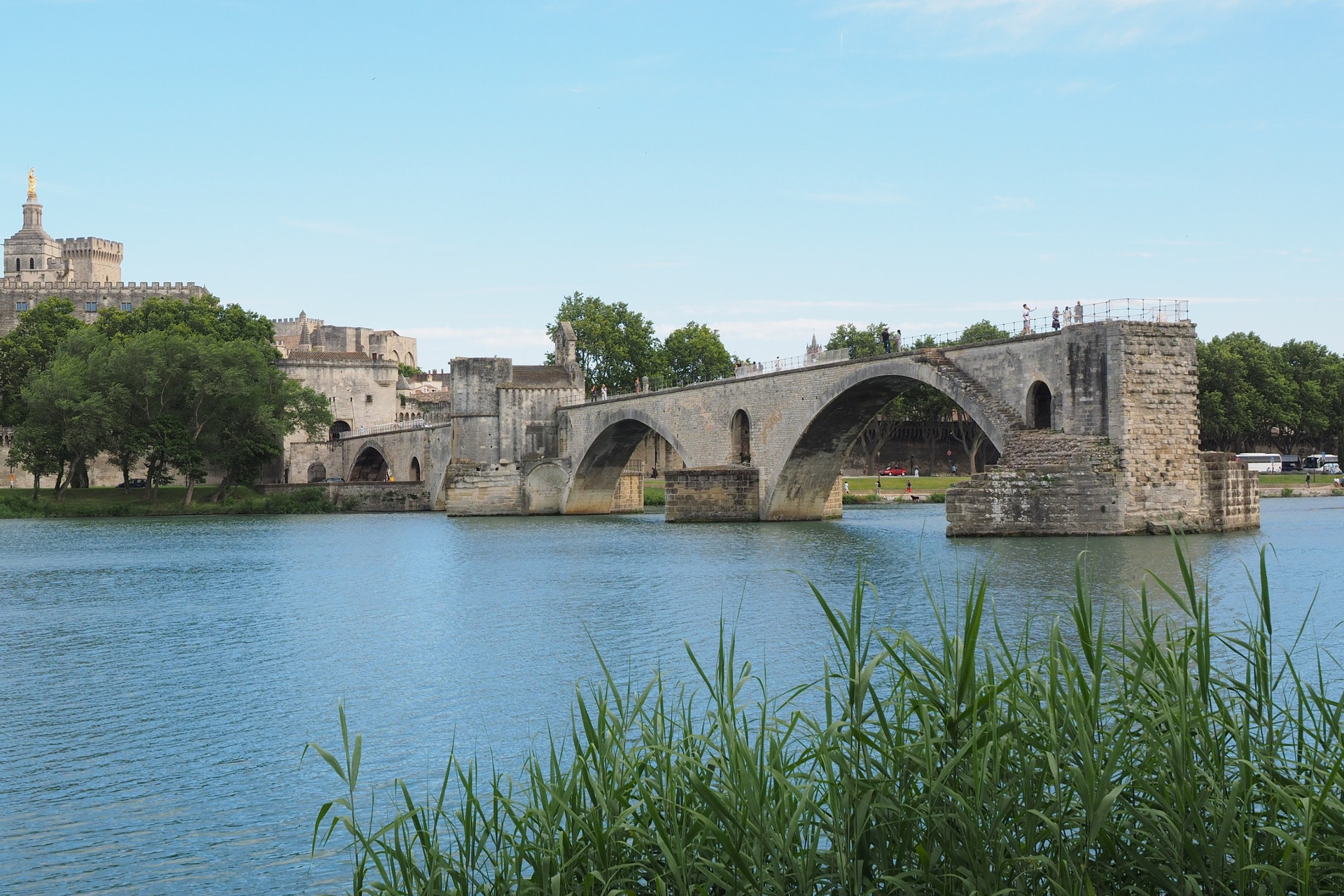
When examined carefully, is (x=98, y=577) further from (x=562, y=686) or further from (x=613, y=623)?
(x=562, y=686)

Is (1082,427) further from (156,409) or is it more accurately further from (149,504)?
→ (149,504)

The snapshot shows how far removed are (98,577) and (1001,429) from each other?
66.0 ft

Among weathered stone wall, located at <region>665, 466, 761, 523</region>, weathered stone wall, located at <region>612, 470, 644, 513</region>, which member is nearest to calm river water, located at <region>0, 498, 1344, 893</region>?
weathered stone wall, located at <region>665, 466, 761, 523</region>

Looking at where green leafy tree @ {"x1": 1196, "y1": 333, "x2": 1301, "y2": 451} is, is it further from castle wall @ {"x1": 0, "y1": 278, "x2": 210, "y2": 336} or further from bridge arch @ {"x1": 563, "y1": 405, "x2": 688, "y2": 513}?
castle wall @ {"x1": 0, "y1": 278, "x2": 210, "y2": 336}

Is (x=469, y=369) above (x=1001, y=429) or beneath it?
above

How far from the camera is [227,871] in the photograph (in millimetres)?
7891

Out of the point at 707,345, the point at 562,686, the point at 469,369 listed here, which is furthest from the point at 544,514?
the point at 562,686

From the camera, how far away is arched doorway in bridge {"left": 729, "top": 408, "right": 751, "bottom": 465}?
148 ft

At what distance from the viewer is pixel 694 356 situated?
8394cm

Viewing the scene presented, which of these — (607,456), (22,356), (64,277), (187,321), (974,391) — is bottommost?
(607,456)

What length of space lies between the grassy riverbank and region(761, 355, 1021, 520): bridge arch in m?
26.9

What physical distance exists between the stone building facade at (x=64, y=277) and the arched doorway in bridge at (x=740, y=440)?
4809cm

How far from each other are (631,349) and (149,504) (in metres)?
31.3

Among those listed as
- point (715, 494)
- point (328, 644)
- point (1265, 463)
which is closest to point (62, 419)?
point (715, 494)
